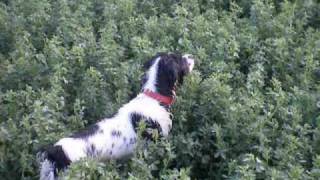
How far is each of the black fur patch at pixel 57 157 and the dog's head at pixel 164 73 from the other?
113 cm

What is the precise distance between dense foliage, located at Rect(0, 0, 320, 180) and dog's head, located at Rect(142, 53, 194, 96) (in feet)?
0.68

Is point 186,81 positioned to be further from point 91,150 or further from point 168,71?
point 91,150

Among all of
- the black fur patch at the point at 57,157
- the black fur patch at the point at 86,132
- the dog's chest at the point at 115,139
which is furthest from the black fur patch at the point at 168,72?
the black fur patch at the point at 57,157

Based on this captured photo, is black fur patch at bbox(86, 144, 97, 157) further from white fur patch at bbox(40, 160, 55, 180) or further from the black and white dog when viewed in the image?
white fur patch at bbox(40, 160, 55, 180)

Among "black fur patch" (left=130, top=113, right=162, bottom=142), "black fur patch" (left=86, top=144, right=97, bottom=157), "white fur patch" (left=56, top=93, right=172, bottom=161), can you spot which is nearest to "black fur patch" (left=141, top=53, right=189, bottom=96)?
"white fur patch" (left=56, top=93, right=172, bottom=161)

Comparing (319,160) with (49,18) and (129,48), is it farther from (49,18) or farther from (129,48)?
(49,18)

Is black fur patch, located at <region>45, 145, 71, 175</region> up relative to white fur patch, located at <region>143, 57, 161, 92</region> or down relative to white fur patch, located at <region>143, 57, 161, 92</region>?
down

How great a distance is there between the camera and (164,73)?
17.3 ft

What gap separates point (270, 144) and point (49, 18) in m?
3.01

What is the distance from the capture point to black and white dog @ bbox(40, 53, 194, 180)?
4.50 metres

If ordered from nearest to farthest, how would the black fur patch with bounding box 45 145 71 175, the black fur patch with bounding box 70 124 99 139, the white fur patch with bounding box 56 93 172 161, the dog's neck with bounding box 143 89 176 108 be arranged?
the black fur patch with bounding box 45 145 71 175, the white fur patch with bounding box 56 93 172 161, the black fur patch with bounding box 70 124 99 139, the dog's neck with bounding box 143 89 176 108

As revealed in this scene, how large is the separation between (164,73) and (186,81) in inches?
12.9

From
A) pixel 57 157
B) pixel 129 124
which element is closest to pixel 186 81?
pixel 129 124

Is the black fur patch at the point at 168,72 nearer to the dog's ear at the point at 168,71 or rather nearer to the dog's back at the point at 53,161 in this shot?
the dog's ear at the point at 168,71
